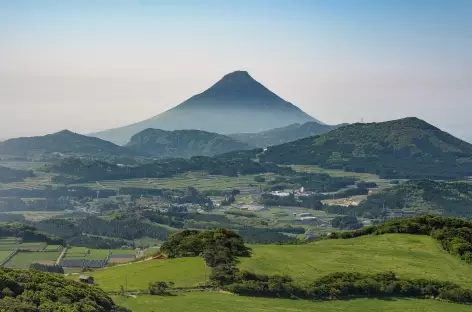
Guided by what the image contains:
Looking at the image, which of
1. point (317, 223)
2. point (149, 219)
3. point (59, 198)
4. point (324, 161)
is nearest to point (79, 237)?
point (149, 219)

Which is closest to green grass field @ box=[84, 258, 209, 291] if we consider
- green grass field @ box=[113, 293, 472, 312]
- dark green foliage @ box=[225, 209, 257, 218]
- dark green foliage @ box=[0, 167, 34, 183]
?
green grass field @ box=[113, 293, 472, 312]

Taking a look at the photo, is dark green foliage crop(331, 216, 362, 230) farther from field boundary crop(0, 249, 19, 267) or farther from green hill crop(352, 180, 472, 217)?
field boundary crop(0, 249, 19, 267)

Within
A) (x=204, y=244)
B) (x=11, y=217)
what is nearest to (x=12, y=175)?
(x=11, y=217)

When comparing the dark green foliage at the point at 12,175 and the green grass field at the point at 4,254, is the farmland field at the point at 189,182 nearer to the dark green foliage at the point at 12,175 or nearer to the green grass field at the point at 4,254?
the dark green foliage at the point at 12,175

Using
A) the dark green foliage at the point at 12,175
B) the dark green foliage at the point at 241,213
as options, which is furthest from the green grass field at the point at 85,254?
the dark green foliage at the point at 12,175

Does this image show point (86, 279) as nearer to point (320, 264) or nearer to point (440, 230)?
point (320, 264)

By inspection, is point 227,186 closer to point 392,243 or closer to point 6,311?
point 392,243
